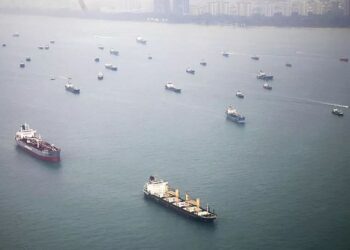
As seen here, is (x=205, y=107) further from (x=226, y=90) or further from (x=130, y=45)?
(x=130, y=45)

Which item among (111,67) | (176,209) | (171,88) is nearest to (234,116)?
(171,88)

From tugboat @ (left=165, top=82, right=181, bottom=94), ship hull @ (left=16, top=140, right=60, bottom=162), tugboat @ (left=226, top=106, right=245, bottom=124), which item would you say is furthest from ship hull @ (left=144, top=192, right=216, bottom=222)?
tugboat @ (left=165, top=82, right=181, bottom=94)

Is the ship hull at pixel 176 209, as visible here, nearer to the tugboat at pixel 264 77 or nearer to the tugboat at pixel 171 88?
the tugboat at pixel 171 88

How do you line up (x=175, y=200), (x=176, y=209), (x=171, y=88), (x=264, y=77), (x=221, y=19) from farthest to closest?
(x=221, y=19) < (x=264, y=77) < (x=171, y=88) < (x=175, y=200) < (x=176, y=209)

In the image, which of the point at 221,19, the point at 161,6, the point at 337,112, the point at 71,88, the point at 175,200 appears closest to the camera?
the point at 175,200

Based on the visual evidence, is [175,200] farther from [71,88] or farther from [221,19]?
[221,19]

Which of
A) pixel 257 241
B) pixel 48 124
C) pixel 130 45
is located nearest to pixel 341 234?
pixel 257 241

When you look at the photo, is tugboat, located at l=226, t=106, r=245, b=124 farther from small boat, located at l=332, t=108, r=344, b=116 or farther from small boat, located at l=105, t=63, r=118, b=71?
small boat, located at l=105, t=63, r=118, b=71
